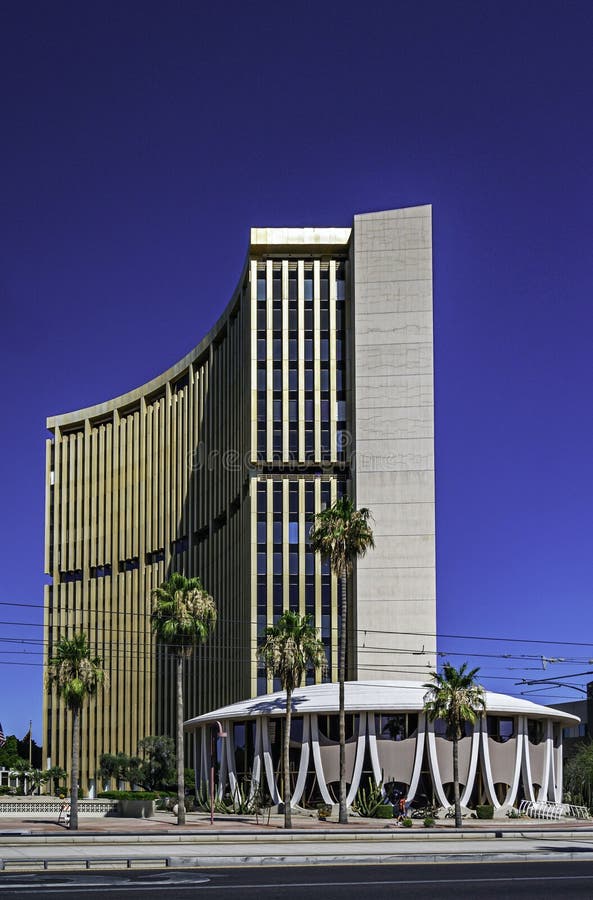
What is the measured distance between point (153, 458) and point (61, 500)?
1955 cm

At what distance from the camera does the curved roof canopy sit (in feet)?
257

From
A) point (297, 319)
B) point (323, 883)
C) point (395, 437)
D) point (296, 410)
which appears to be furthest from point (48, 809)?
point (323, 883)

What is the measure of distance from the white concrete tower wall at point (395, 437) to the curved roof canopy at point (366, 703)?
51.1 feet

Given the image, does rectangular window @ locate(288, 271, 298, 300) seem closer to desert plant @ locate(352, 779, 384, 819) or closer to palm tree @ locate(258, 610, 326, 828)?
palm tree @ locate(258, 610, 326, 828)

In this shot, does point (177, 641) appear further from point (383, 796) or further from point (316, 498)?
point (316, 498)

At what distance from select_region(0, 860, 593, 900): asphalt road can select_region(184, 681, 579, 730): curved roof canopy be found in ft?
141

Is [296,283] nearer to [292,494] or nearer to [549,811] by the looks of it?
[292,494]

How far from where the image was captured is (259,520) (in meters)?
104

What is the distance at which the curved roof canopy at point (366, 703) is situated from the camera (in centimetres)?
7838

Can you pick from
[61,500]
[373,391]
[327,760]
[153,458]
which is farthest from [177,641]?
[61,500]

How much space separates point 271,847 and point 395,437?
6535 cm

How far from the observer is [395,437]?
105312 millimetres

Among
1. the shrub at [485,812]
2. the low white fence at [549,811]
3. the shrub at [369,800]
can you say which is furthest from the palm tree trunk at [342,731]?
the low white fence at [549,811]

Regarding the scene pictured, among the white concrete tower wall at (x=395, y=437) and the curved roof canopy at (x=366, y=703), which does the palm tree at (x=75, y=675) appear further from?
the white concrete tower wall at (x=395, y=437)
